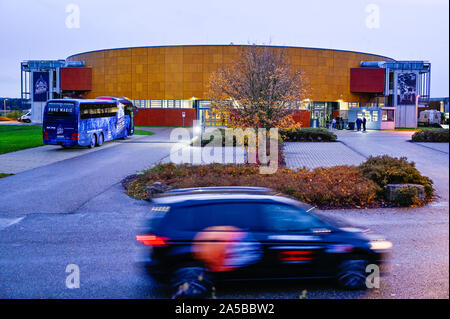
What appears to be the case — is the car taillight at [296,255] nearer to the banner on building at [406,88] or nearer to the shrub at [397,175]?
the shrub at [397,175]

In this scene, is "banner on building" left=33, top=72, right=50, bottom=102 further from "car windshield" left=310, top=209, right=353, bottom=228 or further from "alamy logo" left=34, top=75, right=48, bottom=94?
"car windshield" left=310, top=209, right=353, bottom=228

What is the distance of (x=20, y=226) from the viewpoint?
34.1 feet

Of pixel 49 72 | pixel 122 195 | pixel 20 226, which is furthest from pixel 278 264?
pixel 49 72

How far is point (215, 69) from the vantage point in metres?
62.3

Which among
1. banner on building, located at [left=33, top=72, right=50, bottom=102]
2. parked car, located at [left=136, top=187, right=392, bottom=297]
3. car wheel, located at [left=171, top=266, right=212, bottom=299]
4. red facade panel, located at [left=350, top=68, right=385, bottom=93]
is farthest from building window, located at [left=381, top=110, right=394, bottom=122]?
car wheel, located at [left=171, top=266, right=212, bottom=299]

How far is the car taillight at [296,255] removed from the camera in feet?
19.2

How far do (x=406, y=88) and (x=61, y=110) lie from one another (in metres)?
51.3

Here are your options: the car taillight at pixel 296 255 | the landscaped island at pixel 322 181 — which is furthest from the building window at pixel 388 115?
the car taillight at pixel 296 255

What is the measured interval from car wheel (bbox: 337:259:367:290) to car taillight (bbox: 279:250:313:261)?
0.46 m

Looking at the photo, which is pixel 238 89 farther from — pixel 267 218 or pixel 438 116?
pixel 438 116

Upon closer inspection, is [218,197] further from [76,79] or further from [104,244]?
[76,79]

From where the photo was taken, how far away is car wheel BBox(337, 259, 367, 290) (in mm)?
5977

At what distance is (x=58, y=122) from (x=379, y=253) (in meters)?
25.5
